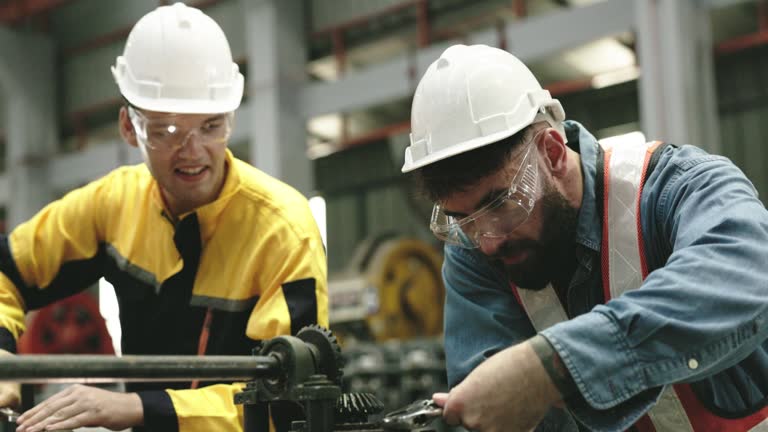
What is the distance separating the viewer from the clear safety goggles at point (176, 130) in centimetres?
199

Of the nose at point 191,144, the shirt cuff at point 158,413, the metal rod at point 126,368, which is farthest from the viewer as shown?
the nose at point 191,144

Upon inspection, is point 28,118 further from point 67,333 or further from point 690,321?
point 690,321

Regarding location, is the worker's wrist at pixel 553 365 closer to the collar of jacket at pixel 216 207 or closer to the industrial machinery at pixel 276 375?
the industrial machinery at pixel 276 375

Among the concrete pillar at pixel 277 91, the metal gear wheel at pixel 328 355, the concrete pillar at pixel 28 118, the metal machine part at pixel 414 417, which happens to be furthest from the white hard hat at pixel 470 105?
the concrete pillar at pixel 28 118

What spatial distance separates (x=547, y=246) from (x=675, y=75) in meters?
3.55

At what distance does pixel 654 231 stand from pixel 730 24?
616 centimetres

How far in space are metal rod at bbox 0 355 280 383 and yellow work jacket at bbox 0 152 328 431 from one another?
0.42 m

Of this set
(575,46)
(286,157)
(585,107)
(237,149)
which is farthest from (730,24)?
(237,149)

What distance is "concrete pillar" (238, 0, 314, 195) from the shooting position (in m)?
6.62

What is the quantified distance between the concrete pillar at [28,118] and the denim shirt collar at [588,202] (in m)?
7.44

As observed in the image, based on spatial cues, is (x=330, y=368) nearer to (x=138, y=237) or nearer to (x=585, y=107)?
(x=138, y=237)

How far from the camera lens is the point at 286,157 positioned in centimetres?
661

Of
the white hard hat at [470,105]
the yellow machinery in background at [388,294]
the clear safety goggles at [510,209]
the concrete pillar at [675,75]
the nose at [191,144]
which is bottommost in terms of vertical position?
the yellow machinery in background at [388,294]

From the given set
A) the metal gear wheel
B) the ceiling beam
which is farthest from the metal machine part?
the ceiling beam
